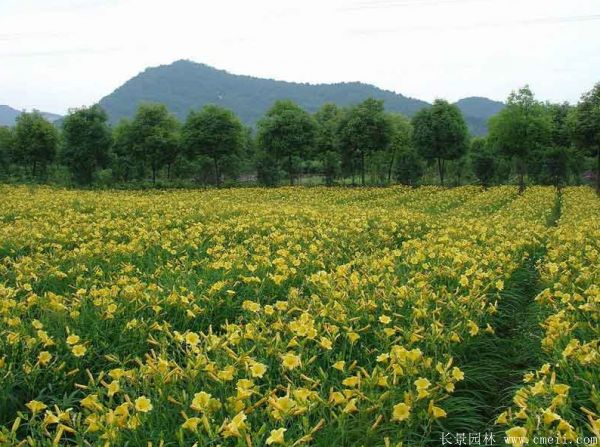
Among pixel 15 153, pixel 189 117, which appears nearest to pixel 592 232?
pixel 189 117

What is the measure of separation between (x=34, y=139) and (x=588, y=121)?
118 ft

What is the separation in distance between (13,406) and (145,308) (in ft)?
4.88

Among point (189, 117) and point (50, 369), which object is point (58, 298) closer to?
point (50, 369)

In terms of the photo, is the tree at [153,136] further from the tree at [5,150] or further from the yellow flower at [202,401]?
the yellow flower at [202,401]

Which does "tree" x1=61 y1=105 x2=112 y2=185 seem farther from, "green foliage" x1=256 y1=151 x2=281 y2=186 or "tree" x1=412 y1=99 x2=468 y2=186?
"tree" x1=412 y1=99 x2=468 y2=186

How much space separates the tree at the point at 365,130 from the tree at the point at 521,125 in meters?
7.64

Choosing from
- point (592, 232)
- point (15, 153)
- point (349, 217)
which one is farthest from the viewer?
point (15, 153)

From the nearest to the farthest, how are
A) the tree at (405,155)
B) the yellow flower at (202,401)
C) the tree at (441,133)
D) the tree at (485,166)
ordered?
the yellow flower at (202,401) < the tree at (441,133) < the tree at (405,155) < the tree at (485,166)

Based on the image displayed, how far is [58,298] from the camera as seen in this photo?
4.56 metres

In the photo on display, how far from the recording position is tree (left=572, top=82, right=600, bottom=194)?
73.0ft

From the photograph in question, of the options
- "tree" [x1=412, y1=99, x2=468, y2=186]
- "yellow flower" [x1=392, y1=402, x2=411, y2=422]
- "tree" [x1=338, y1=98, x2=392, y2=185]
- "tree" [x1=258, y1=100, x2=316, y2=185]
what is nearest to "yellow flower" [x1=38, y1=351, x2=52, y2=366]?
"yellow flower" [x1=392, y1=402, x2=411, y2=422]

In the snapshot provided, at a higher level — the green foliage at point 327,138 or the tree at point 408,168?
the green foliage at point 327,138

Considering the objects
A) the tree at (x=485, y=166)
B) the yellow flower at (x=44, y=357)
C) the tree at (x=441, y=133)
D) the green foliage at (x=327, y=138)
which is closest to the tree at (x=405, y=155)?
the tree at (x=441, y=133)

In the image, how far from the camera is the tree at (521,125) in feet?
94.1
